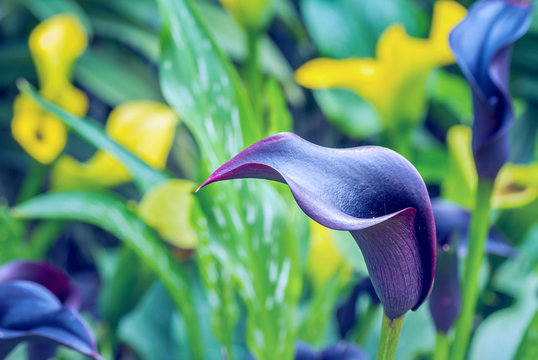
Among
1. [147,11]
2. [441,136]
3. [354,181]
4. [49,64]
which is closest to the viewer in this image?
[354,181]

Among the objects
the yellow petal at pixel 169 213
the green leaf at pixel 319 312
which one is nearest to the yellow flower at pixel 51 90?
the yellow petal at pixel 169 213

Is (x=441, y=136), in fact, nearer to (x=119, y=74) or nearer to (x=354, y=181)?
(x=119, y=74)

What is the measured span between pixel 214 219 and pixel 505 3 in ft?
0.59

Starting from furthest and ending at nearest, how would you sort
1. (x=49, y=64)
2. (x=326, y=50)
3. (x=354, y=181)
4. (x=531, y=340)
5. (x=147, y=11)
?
(x=147, y=11), (x=326, y=50), (x=49, y=64), (x=531, y=340), (x=354, y=181)

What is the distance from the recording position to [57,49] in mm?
417

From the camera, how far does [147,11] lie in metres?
0.74

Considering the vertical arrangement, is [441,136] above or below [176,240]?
below

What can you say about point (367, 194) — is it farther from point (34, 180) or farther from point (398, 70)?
point (34, 180)

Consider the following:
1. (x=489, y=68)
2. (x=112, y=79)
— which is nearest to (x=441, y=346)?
(x=489, y=68)

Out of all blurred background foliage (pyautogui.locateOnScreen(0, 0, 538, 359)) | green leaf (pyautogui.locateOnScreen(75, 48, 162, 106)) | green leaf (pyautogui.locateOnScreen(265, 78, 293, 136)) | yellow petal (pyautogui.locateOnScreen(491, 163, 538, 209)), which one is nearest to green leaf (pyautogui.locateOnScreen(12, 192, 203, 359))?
blurred background foliage (pyautogui.locateOnScreen(0, 0, 538, 359))

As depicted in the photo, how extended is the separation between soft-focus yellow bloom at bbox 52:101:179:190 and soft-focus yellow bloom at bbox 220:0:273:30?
0.09m

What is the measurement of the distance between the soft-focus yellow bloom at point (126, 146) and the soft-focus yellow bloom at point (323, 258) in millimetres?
130

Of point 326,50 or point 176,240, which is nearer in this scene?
point 176,240

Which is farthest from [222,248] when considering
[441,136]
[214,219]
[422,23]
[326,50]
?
[441,136]
